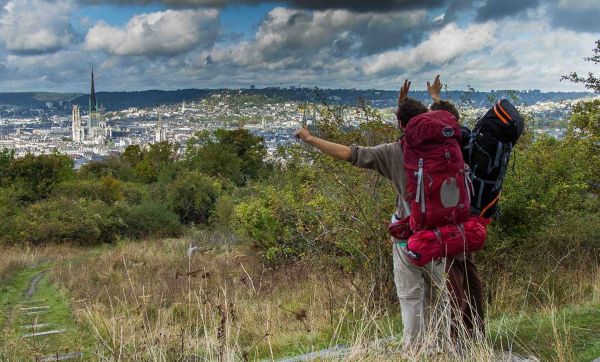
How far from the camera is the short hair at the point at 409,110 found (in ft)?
10.3

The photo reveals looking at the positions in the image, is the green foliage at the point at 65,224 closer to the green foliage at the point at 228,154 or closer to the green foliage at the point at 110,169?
the green foliage at the point at 228,154

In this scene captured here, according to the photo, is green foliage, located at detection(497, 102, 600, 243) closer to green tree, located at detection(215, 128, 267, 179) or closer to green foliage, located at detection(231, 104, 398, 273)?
green foliage, located at detection(231, 104, 398, 273)

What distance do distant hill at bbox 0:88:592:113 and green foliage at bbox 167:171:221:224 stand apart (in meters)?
5.39

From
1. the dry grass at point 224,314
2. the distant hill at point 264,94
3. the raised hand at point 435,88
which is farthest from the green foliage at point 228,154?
the raised hand at point 435,88

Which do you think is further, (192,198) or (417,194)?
(192,198)

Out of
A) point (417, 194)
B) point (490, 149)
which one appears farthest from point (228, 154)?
point (417, 194)

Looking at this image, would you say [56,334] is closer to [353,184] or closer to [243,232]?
[353,184]

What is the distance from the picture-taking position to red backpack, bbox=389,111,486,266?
9.59ft

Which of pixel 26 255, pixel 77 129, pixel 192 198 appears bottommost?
pixel 77 129

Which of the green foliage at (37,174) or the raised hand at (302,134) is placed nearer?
the raised hand at (302,134)

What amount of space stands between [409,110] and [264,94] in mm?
14274

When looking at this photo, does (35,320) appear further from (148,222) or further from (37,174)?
(37,174)

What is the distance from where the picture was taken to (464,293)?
3219mm

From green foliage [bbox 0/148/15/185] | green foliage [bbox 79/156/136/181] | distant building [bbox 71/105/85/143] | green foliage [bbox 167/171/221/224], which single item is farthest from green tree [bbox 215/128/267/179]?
distant building [bbox 71/105/85/143]
